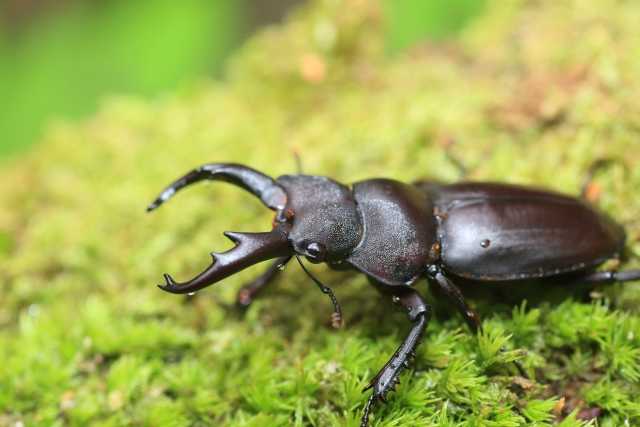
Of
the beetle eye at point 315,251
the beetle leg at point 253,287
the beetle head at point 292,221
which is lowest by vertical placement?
the beetle leg at point 253,287

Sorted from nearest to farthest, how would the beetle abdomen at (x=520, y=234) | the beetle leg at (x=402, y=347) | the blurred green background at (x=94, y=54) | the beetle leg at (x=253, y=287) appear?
the beetle leg at (x=402, y=347)
the beetle abdomen at (x=520, y=234)
the beetle leg at (x=253, y=287)
the blurred green background at (x=94, y=54)

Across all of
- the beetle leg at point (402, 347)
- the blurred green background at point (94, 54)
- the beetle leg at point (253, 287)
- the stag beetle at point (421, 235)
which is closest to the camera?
the beetle leg at point (402, 347)

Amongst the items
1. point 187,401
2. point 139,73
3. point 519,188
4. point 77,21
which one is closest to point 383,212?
point 519,188

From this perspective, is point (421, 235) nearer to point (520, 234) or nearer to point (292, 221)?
point (520, 234)

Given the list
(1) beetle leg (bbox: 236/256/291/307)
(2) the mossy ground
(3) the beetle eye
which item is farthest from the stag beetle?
(1) beetle leg (bbox: 236/256/291/307)

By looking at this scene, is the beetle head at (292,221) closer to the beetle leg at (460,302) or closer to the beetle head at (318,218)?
the beetle head at (318,218)

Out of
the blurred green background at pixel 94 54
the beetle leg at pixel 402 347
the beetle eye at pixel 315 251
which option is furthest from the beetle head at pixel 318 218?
the blurred green background at pixel 94 54
